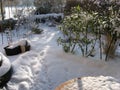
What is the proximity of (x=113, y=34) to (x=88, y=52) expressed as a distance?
33.2 inches

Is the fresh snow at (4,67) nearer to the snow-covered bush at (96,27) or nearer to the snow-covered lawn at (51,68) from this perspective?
the snow-covered lawn at (51,68)

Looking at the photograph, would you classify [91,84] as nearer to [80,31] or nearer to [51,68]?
[51,68]

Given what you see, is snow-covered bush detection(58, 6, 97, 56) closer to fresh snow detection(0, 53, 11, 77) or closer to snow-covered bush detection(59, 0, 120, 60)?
snow-covered bush detection(59, 0, 120, 60)

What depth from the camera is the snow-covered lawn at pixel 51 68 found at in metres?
5.01

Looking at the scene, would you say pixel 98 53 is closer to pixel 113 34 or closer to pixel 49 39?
pixel 113 34

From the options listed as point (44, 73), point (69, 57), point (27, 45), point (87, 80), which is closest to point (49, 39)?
point (27, 45)

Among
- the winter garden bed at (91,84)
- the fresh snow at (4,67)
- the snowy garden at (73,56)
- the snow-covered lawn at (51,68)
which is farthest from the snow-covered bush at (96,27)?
the fresh snow at (4,67)

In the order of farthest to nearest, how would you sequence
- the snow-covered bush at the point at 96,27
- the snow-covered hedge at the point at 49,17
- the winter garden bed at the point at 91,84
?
the snow-covered hedge at the point at 49,17 < the snow-covered bush at the point at 96,27 < the winter garden bed at the point at 91,84

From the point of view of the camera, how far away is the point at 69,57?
6.20 m

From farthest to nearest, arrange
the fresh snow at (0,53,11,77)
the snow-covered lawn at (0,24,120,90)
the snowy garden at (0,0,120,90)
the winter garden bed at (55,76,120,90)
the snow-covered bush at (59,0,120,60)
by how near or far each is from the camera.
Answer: the snow-covered bush at (59,0,120,60), the snowy garden at (0,0,120,90), the snow-covered lawn at (0,24,120,90), the fresh snow at (0,53,11,77), the winter garden bed at (55,76,120,90)

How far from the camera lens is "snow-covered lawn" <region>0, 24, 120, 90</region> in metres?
5.01

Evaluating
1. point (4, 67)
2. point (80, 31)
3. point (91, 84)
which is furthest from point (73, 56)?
point (91, 84)

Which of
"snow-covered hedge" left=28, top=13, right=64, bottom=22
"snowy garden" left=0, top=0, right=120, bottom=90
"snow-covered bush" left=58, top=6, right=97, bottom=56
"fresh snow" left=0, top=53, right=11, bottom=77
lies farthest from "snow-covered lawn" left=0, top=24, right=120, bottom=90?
"snow-covered hedge" left=28, top=13, right=64, bottom=22

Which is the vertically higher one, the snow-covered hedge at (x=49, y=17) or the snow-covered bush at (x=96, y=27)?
the snow-covered bush at (x=96, y=27)
